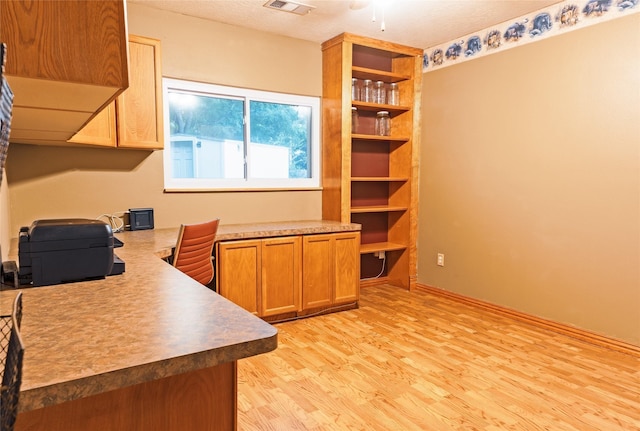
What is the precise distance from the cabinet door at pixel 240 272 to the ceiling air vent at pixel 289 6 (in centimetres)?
183

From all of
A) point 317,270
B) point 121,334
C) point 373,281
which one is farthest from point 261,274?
point 121,334

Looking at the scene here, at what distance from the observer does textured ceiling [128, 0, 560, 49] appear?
319 centimetres

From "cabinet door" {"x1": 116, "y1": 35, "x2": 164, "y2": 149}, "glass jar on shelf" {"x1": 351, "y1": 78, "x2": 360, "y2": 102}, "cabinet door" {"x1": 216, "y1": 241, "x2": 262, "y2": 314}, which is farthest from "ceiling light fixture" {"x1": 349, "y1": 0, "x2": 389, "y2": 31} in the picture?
"cabinet door" {"x1": 216, "y1": 241, "x2": 262, "y2": 314}

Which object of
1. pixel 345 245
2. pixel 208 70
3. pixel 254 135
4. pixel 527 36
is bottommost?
pixel 345 245

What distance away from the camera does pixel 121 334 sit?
1.02 metres

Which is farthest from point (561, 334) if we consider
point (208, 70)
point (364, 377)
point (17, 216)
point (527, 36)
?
point (17, 216)

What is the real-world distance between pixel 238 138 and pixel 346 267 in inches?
60.5

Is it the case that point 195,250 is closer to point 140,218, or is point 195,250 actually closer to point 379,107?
point 140,218

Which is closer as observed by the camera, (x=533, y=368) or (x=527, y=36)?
(x=533, y=368)

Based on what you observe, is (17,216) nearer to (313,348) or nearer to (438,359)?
(313,348)

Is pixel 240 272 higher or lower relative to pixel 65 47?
lower

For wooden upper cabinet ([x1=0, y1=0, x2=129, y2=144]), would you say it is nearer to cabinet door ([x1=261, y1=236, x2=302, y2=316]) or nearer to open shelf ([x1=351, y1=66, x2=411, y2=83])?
cabinet door ([x1=261, y1=236, x2=302, y2=316])

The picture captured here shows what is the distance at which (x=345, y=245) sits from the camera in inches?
148

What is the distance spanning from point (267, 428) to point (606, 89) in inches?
126
